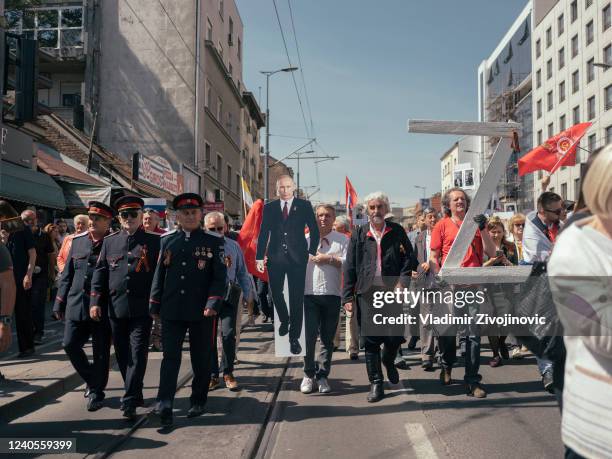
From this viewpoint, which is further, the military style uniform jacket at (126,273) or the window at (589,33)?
the window at (589,33)

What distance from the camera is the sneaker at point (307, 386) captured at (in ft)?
20.2

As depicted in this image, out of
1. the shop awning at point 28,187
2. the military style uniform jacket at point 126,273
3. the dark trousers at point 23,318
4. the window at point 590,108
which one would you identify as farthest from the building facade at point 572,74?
the military style uniform jacket at point 126,273

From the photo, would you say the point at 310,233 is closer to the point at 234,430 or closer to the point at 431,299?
the point at 431,299

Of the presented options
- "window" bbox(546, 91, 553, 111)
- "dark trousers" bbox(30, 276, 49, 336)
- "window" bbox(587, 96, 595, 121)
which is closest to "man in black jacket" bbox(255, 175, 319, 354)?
"dark trousers" bbox(30, 276, 49, 336)

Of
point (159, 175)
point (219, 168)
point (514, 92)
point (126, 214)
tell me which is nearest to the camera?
point (126, 214)

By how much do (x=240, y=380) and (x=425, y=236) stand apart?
3369 millimetres

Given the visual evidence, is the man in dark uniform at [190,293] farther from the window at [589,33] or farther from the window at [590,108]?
the window at [589,33]

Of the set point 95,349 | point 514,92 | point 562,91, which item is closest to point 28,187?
point 95,349

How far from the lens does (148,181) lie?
21.3m

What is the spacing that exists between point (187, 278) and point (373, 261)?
1827mm

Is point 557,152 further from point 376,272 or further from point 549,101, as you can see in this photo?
point 549,101

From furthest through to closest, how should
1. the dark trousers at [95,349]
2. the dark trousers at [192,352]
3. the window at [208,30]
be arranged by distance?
the window at [208,30], the dark trousers at [95,349], the dark trousers at [192,352]

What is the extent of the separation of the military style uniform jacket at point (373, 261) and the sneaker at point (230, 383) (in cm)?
144

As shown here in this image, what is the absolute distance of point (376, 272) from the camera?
594 cm
